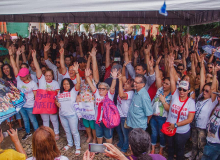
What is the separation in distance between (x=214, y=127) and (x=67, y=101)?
7.62 feet

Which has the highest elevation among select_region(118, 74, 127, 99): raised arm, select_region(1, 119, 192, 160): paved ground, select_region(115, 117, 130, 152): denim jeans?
select_region(118, 74, 127, 99): raised arm

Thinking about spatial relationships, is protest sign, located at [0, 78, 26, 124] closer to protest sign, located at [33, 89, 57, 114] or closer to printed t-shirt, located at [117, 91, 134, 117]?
protest sign, located at [33, 89, 57, 114]

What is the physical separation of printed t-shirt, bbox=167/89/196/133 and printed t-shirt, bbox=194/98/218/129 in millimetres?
182

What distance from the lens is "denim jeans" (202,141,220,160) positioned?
2451mm

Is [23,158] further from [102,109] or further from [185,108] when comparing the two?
[185,108]

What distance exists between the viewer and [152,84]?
3.48 m

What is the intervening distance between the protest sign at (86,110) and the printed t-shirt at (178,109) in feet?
4.43

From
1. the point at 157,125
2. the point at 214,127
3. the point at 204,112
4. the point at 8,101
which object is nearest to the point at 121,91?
the point at 157,125

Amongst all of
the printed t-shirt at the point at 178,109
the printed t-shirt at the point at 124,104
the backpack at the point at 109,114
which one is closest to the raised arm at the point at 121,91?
the printed t-shirt at the point at 124,104

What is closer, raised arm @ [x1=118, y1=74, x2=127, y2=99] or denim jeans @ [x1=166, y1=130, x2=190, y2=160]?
denim jeans @ [x1=166, y1=130, x2=190, y2=160]

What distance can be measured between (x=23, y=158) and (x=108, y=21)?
6.67 m

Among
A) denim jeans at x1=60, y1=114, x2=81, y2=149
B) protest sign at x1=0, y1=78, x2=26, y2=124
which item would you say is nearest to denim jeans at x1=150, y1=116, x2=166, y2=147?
denim jeans at x1=60, y1=114, x2=81, y2=149

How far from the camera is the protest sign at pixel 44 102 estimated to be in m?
3.54

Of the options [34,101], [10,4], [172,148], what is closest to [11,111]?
[10,4]
